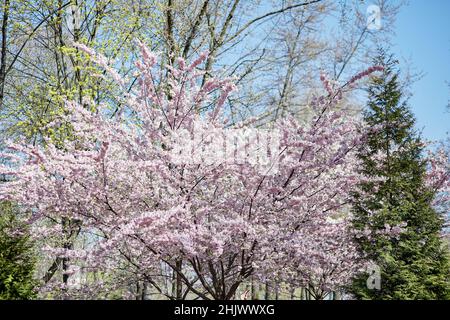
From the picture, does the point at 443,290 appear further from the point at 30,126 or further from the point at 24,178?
the point at 30,126

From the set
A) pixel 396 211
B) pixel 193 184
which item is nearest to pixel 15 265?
pixel 193 184

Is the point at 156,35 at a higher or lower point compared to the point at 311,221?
higher

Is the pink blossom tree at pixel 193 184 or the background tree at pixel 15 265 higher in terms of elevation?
the pink blossom tree at pixel 193 184

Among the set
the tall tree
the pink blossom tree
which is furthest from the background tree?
the tall tree

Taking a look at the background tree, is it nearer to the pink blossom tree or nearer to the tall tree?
the pink blossom tree

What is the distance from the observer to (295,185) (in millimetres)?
6102

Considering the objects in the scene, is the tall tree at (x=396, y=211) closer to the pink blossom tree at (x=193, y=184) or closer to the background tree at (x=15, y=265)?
the pink blossom tree at (x=193, y=184)

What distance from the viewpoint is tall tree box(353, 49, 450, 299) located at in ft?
19.1

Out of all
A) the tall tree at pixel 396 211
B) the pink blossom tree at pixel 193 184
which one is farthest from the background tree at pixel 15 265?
the tall tree at pixel 396 211

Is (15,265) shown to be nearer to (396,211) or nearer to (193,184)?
(193,184)

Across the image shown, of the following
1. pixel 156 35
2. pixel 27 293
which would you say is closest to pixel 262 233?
pixel 27 293

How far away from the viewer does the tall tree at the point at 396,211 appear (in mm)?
5816

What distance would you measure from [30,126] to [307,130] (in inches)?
321

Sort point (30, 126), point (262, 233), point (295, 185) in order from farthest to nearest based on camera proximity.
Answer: point (30, 126) < point (295, 185) < point (262, 233)
